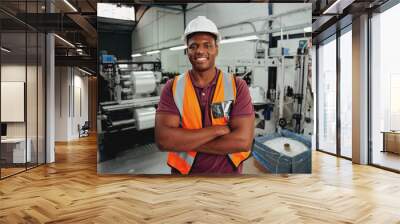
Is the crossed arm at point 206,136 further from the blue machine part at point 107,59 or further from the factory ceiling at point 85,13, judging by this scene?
the factory ceiling at point 85,13

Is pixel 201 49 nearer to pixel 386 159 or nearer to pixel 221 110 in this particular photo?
pixel 221 110

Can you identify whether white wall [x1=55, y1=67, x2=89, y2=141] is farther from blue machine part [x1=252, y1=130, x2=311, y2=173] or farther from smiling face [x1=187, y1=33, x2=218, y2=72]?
blue machine part [x1=252, y1=130, x2=311, y2=173]

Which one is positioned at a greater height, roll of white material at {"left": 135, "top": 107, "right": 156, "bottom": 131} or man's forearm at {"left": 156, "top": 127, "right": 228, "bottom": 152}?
roll of white material at {"left": 135, "top": 107, "right": 156, "bottom": 131}

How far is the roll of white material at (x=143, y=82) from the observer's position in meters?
5.95

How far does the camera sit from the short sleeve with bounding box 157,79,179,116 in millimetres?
5801

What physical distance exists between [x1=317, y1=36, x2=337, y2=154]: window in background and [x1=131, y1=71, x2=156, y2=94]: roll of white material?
214 inches

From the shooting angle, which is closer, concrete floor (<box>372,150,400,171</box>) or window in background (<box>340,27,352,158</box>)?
concrete floor (<box>372,150,400,171</box>)

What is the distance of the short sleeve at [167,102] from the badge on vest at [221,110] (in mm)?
590

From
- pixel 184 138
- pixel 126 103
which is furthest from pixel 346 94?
pixel 126 103

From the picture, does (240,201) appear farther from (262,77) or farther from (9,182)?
(9,182)

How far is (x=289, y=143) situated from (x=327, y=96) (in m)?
4.45

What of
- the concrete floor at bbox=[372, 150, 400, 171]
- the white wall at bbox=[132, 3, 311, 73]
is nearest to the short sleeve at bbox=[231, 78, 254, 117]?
the white wall at bbox=[132, 3, 311, 73]

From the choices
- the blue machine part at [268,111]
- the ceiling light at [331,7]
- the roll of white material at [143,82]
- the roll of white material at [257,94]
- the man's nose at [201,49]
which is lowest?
the blue machine part at [268,111]

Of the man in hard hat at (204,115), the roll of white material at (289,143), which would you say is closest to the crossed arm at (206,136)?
the man in hard hat at (204,115)
